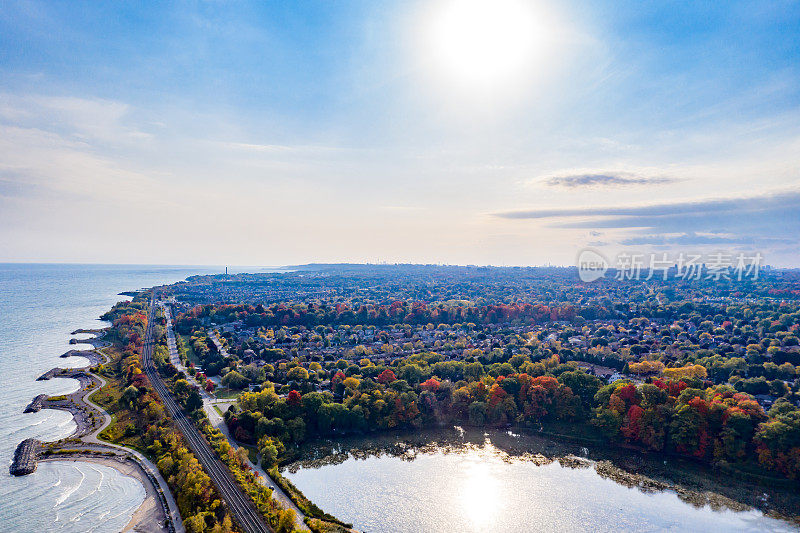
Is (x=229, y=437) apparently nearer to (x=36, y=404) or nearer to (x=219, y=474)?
(x=219, y=474)

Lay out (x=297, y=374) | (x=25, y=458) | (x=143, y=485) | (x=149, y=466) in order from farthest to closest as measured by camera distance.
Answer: (x=297, y=374) < (x=25, y=458) < (x=149, y=466) < (x=143, y=485)

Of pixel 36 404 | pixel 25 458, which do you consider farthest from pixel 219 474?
pixel 36 404

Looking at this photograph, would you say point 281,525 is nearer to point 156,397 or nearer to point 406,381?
point 406,381

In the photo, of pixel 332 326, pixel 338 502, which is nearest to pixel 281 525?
pixel 338 502

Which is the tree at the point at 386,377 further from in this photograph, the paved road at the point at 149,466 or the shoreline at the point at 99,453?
the shoreline at the point at 99,453

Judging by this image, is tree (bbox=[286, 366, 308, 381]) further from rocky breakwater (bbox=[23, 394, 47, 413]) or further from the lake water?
rocky breakwater (bbox=[23, 394, 47, 413])

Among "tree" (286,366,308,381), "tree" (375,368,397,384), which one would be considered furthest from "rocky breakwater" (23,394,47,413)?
"tree" (375,368,397,384)
